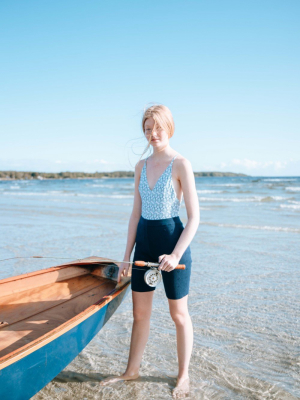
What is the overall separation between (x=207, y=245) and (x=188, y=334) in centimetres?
504

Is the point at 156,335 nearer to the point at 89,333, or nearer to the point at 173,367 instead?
the point at 173,367

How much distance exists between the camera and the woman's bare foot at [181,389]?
106 inches

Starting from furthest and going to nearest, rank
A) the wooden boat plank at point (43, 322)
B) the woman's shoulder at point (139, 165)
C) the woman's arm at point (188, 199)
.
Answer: the woman's shoulder at point (139, 165) → the wooden boat plank at point (43, 322) → the woman's arm at point (188, 199)

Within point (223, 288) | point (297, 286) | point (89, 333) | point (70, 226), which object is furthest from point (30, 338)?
point (70, 226)

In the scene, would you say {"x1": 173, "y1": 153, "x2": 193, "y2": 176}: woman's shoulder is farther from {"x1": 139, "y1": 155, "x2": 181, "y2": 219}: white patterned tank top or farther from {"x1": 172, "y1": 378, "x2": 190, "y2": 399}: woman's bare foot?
{"x1": 172, "y1": 378, "x2": 190, "y2": 399}: woman's bare foot

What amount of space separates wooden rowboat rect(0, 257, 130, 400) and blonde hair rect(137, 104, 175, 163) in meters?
1.32

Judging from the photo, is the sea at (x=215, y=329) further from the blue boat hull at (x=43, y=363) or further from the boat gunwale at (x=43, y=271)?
the boat gunwale at (x=43, y=271)

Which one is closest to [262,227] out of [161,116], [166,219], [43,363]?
[166,219]

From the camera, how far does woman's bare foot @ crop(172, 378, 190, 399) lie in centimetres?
271

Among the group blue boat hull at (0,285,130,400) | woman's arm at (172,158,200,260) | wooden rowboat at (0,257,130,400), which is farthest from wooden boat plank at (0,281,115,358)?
woman's arm at (172,158,200,260)

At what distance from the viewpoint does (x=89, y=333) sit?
107 inches

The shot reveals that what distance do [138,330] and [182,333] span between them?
14.5 inches

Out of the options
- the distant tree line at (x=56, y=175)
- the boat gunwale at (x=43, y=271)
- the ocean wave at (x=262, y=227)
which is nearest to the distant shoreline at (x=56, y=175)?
the distant tree line at (x=56, y=175)

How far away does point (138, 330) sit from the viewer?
2.79 metres
